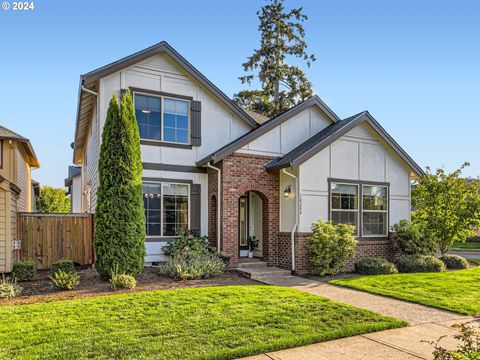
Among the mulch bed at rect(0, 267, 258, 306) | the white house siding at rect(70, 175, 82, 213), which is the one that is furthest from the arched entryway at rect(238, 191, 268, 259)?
the white house siding at rect(70, 175, 82, 213)

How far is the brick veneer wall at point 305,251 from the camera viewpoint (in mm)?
11078

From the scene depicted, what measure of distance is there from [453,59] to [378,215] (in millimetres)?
5912

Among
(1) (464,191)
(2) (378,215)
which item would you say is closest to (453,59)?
(1) (464,191)

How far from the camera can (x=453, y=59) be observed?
1227cm

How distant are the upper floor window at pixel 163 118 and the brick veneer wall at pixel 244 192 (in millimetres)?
1813

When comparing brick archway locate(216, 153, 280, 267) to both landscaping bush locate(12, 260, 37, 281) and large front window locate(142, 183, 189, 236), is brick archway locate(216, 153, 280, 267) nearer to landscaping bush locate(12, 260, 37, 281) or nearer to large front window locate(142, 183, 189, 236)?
large front window locate(142, 183, 189, 236)

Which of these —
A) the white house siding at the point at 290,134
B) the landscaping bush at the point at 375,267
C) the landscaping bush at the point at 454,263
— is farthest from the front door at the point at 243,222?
the landscaping bush at the point at 454,263

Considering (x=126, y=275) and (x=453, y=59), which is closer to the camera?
(x=126, y=275)

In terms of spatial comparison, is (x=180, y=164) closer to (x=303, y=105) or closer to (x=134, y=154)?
(x=134, y=154)

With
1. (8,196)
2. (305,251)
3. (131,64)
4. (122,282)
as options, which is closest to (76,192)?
(8,196)

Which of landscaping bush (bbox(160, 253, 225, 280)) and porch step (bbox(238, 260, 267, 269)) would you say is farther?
porch step (bbox(238, 260, 267, 269))

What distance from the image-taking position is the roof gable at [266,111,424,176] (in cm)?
1112

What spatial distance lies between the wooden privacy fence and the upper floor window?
3592 mm

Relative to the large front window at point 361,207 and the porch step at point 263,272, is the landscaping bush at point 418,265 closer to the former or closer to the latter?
the large front window at point 361,207
